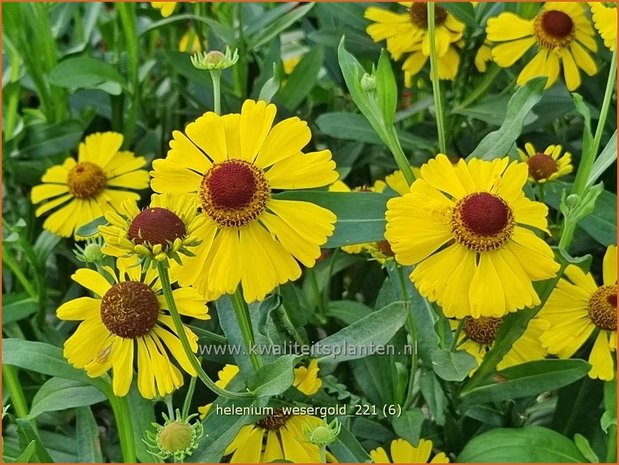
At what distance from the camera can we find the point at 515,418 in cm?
84

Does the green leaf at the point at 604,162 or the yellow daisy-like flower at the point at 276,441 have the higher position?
the green leaf at the point at 604,162

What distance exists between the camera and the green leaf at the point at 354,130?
100cm

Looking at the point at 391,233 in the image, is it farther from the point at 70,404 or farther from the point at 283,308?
the point at 70,404

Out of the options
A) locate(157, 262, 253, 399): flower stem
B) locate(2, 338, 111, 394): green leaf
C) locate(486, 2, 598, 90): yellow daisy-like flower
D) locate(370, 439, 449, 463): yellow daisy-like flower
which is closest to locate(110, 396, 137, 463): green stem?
locate(2, 338, 111, 394): green leaf

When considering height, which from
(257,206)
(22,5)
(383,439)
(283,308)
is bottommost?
(383,439)

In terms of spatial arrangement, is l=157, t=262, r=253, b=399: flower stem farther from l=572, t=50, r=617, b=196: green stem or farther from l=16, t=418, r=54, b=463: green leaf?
l=572, t=50, r=617, b=196: green stem

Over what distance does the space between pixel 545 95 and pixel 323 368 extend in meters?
0.49

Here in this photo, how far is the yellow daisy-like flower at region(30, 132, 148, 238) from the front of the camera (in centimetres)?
108

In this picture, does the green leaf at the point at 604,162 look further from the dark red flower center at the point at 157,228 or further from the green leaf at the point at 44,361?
the green leaf at the point at 44,361

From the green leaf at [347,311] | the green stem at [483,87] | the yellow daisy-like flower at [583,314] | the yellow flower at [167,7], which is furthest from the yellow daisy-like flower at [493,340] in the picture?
the yellow flower at [167,7]

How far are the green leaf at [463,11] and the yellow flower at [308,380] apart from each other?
48 centimetres

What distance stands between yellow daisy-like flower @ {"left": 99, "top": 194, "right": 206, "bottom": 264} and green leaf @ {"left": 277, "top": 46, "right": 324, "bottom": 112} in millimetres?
454

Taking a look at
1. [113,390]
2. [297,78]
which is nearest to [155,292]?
[113,390]

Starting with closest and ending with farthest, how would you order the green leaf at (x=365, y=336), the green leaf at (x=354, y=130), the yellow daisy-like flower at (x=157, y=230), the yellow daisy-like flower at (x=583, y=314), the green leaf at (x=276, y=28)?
the yellow daisy-like flower at (x=157, y=230)
the green leaf at (x=365, y=336)
the yellow daisy-like flower at (x=583, y=314)
the green leaf at (x=354, y=130)
the green leaf at (x=276, y=28)
